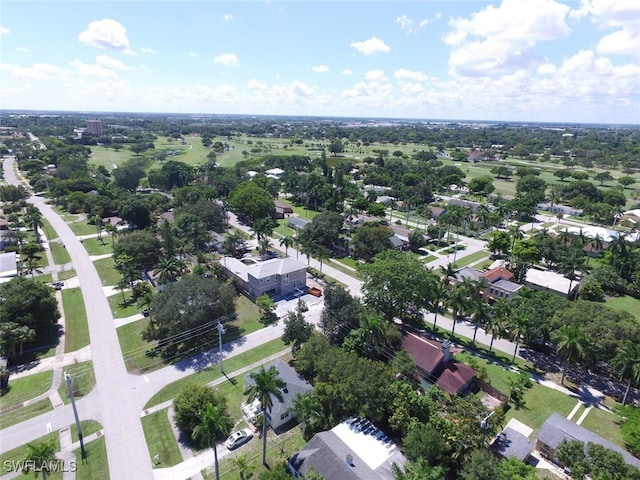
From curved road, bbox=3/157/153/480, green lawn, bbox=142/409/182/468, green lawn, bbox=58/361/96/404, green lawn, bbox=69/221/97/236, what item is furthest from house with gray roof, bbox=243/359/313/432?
green lawn, bbox=69/221/97/236

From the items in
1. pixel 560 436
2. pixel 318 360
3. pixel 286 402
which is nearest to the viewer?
pixel 560 436

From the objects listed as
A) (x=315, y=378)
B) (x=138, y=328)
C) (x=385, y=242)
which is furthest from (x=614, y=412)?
(x=138, y=328)

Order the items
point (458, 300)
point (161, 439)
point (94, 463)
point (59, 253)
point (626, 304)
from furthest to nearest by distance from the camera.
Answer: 1. point (59, 253)
2. point (626, 304)
3. point (458, 300)
4. point (161, 439)
5. point (94, 463)

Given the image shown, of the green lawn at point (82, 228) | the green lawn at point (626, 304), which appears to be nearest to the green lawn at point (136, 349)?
the green lawn at point (82, 228)

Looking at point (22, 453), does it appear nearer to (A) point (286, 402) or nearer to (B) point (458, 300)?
(A) point (286, 402)

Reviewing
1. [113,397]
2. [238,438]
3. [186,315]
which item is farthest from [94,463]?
[186,315]

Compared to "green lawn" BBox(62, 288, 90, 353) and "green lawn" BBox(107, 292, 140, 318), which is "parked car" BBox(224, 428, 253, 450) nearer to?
"green lawn" BBox(62, 288, 90, 353)

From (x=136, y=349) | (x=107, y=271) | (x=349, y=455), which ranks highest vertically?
(x=349, y=455)
